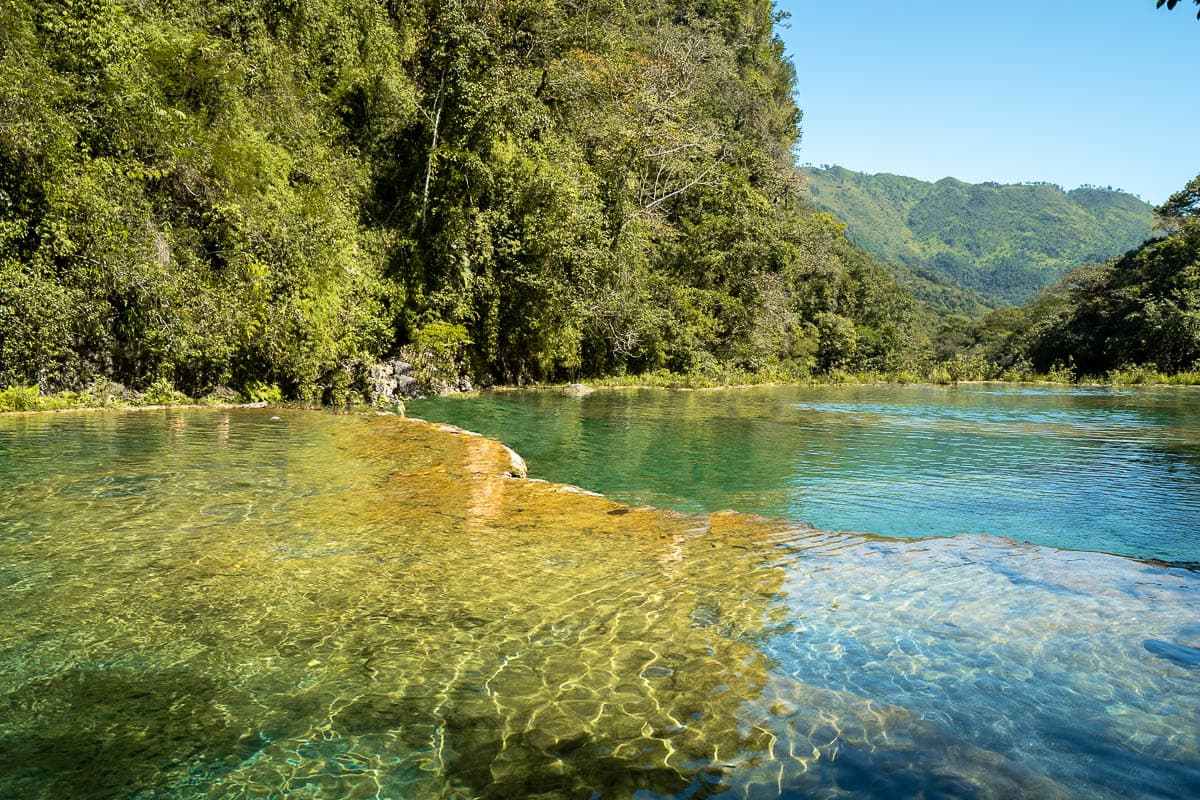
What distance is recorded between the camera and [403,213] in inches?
875

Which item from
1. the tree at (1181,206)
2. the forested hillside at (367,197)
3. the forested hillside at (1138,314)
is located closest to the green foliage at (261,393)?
the forested hillside at (367,197)

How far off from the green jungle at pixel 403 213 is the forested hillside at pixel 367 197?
71 millimetres

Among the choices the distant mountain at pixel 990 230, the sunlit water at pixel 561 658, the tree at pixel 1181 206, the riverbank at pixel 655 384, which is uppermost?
the distant mountain at pixel 990 230

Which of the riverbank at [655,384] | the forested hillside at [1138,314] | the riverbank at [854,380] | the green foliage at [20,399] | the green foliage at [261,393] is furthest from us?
the forested hillside at [1138,314]

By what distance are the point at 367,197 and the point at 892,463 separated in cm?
1758

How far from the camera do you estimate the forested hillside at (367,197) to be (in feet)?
41.9

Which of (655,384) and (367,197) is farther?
(655,384)

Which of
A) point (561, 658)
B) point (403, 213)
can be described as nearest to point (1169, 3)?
point (561, 658)

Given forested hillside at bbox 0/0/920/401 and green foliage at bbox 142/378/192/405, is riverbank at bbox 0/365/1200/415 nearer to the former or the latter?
green foliage at bbox 142/378/192/405

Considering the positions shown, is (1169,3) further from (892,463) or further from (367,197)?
(367,197)

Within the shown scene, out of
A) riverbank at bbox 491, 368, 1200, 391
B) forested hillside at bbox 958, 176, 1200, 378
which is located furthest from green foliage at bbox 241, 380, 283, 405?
forested hillside at bbox 958, 176, 1200, 378

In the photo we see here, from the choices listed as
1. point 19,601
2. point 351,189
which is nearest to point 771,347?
point 351,189

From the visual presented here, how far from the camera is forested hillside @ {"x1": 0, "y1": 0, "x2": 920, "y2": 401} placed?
1277 centimetres

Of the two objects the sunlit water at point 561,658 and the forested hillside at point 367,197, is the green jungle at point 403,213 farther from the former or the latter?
the sunlit water at point 561,658
